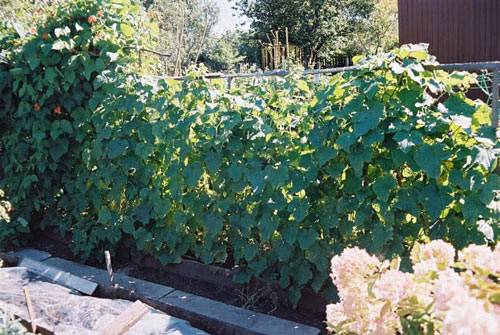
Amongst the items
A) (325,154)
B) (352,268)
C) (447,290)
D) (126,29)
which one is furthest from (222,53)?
(447,290)

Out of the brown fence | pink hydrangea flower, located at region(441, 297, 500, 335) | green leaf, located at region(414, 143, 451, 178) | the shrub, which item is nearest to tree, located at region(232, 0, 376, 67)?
the brown fence

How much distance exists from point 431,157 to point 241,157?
875mm

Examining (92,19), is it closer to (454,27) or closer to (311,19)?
(454,27)

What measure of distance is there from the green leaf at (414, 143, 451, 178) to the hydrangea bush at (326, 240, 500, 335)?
2.33ft

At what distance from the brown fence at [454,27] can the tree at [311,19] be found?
782 cm

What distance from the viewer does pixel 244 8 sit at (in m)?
16.3

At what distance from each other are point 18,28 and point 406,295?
10.7 ft

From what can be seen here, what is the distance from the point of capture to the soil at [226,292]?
230 centimetres

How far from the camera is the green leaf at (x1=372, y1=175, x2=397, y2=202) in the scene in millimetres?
1901

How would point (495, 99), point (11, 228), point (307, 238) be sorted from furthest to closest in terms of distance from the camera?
1. point (11, 228)
2. point (307, 238)
3. point (495, 99)

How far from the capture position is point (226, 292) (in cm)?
258

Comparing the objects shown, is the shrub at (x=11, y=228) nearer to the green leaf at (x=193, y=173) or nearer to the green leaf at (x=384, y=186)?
the green leaf at (x=193, y=173)

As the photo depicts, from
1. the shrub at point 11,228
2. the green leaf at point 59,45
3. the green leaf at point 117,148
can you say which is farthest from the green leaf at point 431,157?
the shrub at point 11,228

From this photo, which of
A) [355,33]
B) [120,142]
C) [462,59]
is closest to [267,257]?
[120,142]
